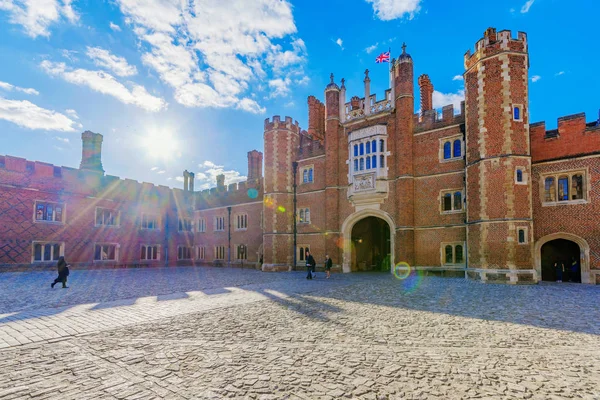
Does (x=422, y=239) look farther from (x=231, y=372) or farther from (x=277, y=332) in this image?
(x=231, y=372)

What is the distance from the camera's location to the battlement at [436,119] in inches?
745

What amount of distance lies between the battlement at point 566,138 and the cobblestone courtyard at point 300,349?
8855 millimetres

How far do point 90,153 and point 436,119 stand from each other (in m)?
28.9

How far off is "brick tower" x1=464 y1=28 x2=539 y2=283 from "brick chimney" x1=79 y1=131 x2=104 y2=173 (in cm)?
2974

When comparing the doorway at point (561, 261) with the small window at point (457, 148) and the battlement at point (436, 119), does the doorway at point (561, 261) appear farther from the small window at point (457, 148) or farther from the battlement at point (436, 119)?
the battlement at point (436, 119)

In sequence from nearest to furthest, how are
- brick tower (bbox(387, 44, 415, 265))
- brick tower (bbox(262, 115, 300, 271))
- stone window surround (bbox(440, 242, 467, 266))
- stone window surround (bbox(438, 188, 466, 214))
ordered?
1. stone window surround (bbox(440, 242, 467, 266))
2. stone window surround (bbox(438, 188, 466, 214))
3. brick tower (bbox(387, 44, 415, 265))
4. brick tower (bbox(262, 115, 300, 271))

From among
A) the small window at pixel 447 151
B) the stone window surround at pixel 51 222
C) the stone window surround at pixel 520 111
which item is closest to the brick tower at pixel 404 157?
the small window at pixel 447 151

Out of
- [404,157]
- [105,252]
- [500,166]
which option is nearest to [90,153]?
[105,252]

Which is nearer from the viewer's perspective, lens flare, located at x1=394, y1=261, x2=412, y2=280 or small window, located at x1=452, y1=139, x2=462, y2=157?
small window, located at x1=452, y1=139, x2=462, y2=157

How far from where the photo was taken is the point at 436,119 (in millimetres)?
19703

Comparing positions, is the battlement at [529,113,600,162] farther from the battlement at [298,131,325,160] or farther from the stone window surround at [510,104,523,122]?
the battlement at [298,131,325,160]

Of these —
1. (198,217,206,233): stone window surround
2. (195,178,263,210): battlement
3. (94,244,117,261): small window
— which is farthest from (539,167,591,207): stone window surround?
(94,244,117,261): small window

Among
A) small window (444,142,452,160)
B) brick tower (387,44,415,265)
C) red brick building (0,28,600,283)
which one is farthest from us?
brick tower (387,44,415,265)

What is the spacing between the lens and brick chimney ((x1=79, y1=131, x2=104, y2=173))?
29.9 m
